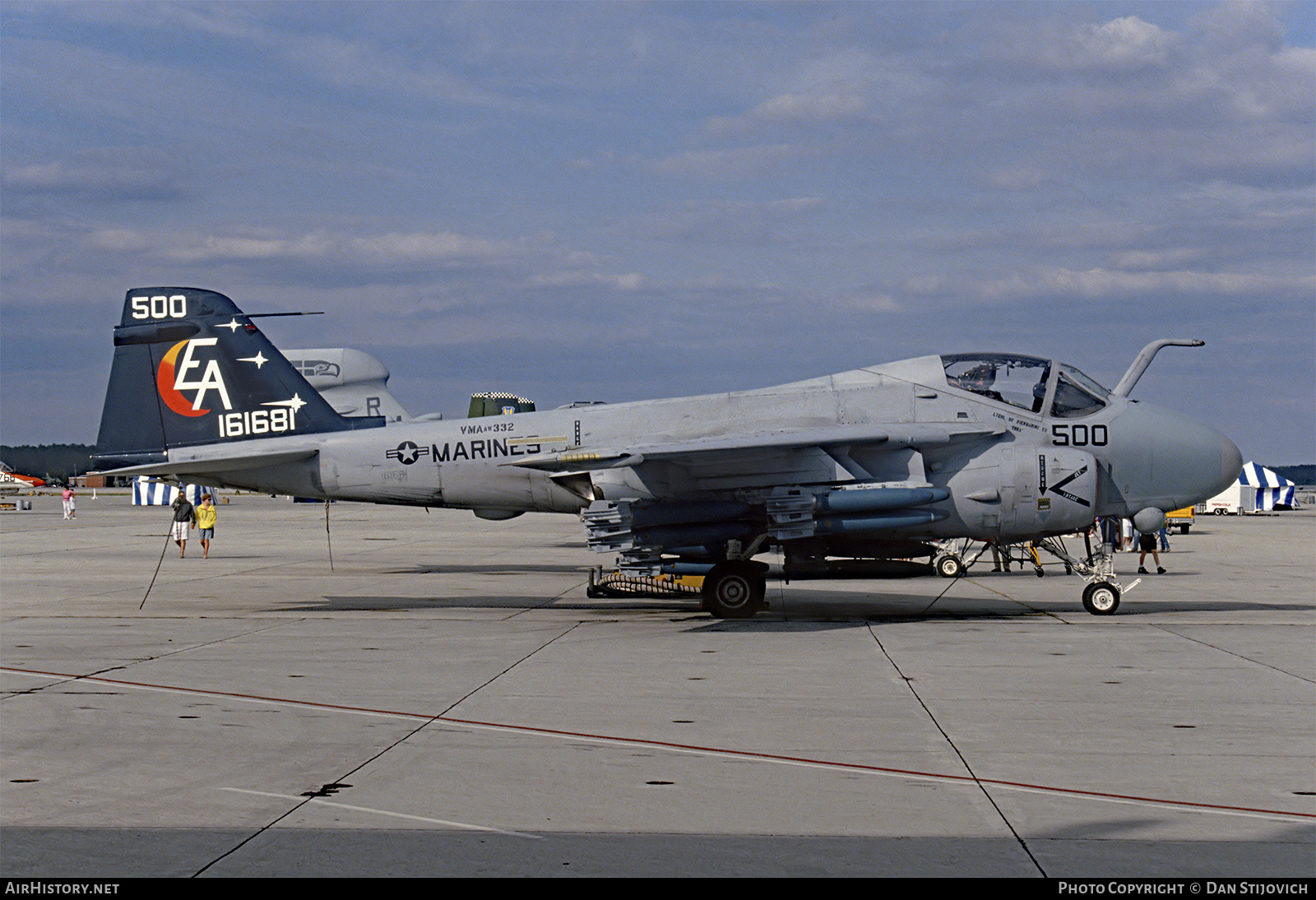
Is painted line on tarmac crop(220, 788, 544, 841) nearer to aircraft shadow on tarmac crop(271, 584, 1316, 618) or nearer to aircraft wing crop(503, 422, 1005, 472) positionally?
aircraft wing crop(503, 422, 1005, 472)

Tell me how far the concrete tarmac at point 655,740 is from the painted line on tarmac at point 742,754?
37 millimetres

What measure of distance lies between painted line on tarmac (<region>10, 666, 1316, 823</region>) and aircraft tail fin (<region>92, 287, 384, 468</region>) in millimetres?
7119

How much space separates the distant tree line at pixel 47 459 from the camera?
548ft

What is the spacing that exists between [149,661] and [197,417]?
647 cm

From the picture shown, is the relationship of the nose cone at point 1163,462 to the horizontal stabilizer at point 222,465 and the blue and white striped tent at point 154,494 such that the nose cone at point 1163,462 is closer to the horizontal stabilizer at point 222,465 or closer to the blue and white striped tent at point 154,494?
the horizontal stabilizer at point 222,465

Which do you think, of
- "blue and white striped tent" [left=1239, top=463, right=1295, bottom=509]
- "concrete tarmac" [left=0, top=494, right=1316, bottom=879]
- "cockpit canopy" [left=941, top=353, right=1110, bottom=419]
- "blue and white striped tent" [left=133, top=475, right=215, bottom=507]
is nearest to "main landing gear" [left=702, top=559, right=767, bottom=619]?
"concrete tarmac" [left=0, top=494, right=1316, bottom=879]

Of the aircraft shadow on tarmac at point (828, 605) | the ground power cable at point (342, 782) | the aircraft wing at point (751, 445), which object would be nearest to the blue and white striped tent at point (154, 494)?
the aircraft shadow on tarmac at point (828, 605)

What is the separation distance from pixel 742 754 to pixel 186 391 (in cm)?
1266

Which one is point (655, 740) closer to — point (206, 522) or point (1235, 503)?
point (206, 522)

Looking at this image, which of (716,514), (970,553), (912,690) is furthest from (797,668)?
(970,553)

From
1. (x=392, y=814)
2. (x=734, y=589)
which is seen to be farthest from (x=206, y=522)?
(x=392, y=814)

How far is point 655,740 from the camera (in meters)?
8.20

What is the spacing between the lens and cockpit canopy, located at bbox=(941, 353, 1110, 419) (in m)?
15.9
